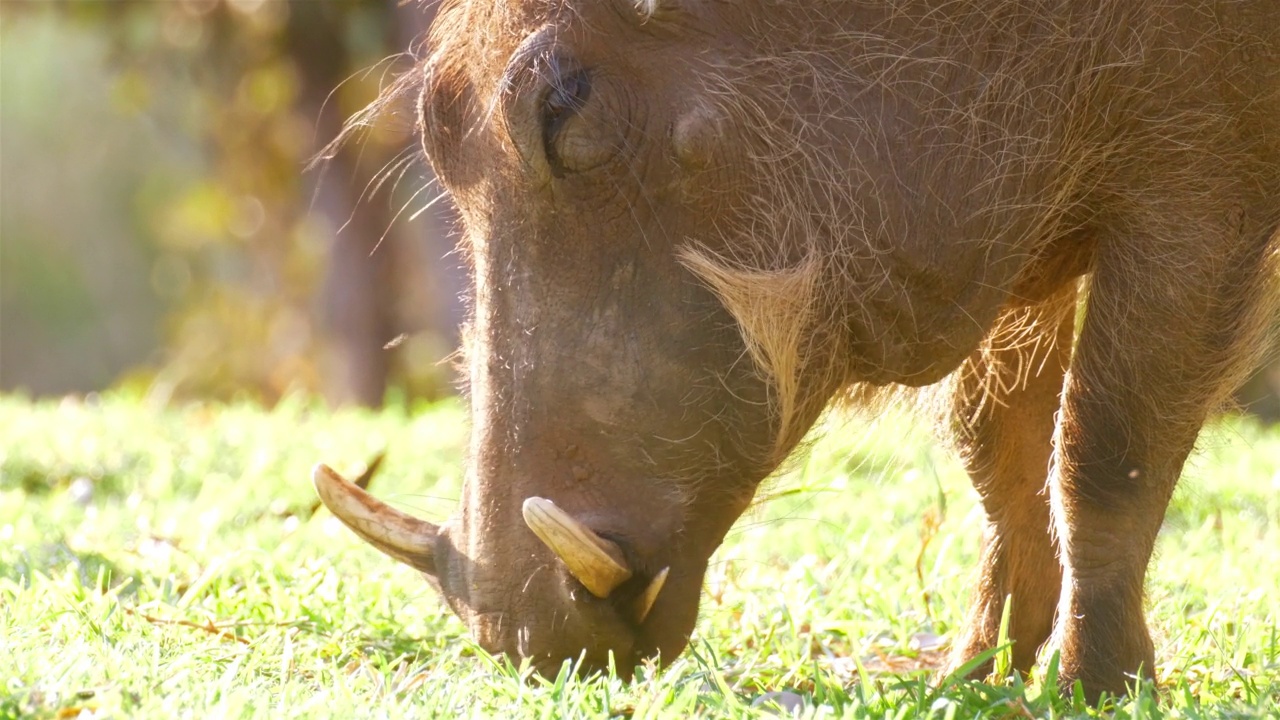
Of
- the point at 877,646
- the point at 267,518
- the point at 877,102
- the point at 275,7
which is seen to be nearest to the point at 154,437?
the point at 267,518

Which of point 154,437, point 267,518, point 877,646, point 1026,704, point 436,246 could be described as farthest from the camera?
point 436,246

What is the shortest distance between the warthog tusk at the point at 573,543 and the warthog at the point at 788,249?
0.7 inches

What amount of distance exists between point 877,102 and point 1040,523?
117cm

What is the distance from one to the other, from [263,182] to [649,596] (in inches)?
501

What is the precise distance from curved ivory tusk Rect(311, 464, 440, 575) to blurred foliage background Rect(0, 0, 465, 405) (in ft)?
1.62

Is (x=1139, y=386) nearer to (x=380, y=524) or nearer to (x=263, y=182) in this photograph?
(x=380, y=524)

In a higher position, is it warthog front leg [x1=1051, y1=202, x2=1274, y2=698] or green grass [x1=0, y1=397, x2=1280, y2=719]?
warthog front leg [x1=1051, y1=202, x2=1274, y2=698]

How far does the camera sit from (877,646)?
3.25 meters

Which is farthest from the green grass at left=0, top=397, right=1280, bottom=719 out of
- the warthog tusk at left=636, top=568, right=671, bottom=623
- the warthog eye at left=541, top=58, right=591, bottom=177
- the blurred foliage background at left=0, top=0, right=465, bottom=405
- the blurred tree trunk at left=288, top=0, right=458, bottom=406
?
the blurred tree trunk at left=288, top=0, right=458, bottom=406

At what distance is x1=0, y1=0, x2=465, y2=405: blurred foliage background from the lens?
37.9ft

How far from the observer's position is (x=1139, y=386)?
2.77m

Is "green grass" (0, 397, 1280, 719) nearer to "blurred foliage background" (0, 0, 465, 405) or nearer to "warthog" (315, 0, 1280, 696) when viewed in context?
"warthog" (315, 0, 1280, 696)

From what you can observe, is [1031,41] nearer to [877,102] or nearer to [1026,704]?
[877,102]

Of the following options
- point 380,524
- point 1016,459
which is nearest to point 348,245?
point 1016,459
